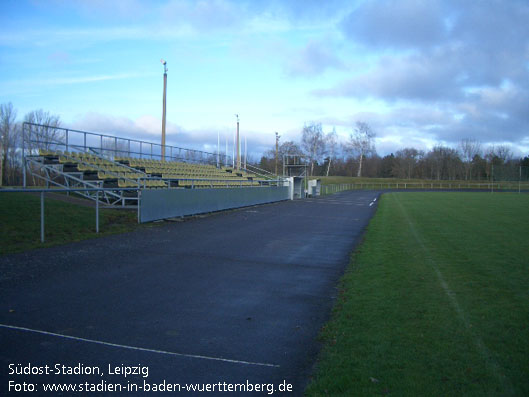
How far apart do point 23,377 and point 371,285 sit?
5552 millimetres

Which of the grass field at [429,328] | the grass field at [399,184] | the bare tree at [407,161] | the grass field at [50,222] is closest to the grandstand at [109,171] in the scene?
the grass field at [50,222]

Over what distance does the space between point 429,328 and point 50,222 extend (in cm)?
1218

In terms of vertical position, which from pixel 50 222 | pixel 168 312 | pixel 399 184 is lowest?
pixel 168 312

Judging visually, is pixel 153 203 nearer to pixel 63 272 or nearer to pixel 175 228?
pixel 175 228

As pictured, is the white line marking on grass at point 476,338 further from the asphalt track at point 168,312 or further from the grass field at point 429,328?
the asphalt track at point 168,312

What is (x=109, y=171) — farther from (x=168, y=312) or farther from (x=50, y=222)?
(x=168, y=312)

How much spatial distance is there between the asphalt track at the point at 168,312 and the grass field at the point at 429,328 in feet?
1.31

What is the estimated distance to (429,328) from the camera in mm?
5375

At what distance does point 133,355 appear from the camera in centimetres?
450

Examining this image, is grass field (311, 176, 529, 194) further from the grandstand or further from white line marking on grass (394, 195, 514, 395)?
white line marking on grass (394, 195, 514, 395)

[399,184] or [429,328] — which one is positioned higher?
[399,184]

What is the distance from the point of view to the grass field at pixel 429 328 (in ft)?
12.9

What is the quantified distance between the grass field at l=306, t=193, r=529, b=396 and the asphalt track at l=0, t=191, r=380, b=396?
1.31 ft

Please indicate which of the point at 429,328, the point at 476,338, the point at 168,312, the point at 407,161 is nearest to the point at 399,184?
the point at 407,161
